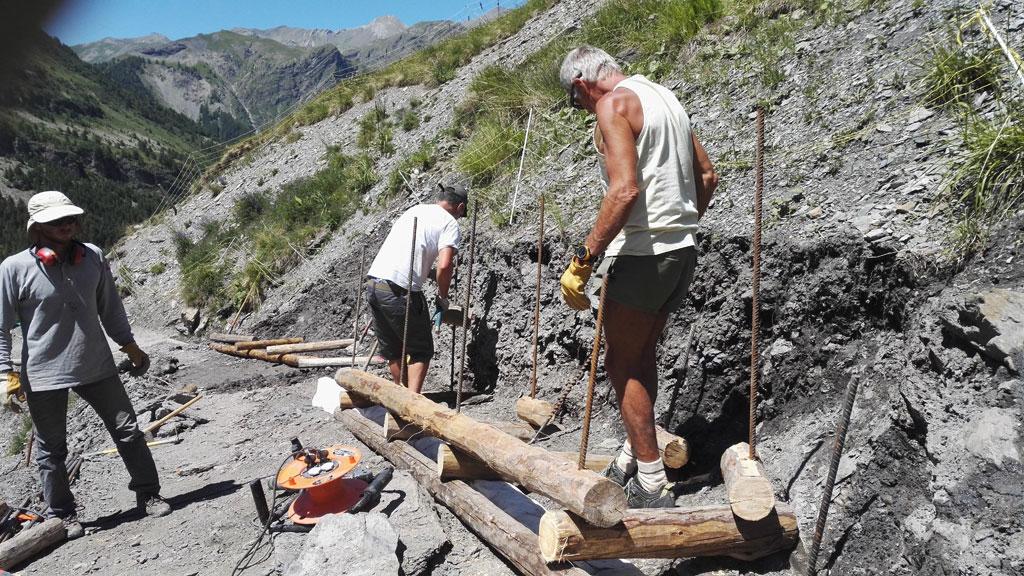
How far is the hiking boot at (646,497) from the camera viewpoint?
3.14 meters

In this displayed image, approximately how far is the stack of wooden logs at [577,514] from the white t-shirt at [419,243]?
166 cm

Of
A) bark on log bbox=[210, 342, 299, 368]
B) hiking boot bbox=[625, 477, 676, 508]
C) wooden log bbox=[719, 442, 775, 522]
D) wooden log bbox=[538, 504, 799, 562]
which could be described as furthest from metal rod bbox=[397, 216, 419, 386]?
bark on log bbox=[210, 342, 299, 368]

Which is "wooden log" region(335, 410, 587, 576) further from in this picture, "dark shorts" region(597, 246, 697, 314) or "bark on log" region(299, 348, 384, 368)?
"bark on log" region(299, 348, 384, 368)

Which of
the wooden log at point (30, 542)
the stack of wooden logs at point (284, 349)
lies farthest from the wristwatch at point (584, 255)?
the stack of wooden logs at point (284, 349)

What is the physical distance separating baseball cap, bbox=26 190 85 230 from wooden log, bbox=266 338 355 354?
4.54m

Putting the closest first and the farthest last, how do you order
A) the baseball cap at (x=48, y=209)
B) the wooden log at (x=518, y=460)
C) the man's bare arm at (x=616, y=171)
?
the wooden log at (x=518, y=460) < the man's bare arm at (x=616, y=171) < the baseball cap at (x=48, y=209)

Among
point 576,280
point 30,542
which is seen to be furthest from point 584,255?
point 30,542

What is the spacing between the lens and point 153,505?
4754mm

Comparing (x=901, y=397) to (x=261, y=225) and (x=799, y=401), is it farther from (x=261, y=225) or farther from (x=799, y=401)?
(x=261, y=225)

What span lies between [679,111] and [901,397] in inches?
61.9

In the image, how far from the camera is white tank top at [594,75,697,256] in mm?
3062

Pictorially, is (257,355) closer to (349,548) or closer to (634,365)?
(349,548)

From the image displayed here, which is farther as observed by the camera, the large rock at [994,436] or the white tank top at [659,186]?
the white tank top at [659,186]

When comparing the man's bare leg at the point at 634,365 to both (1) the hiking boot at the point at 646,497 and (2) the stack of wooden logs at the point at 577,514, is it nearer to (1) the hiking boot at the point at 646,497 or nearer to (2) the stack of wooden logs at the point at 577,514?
(1) the hiking boot at the point at 646,497
